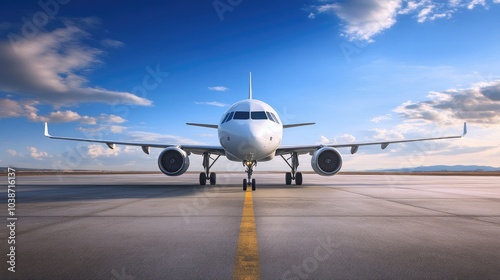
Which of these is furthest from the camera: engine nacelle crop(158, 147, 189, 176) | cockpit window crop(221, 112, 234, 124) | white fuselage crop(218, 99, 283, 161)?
engine nacelle crop(158, 147, 189, 176)

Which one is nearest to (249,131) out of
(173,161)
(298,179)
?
(173,161)

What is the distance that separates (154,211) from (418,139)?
16.0 meters

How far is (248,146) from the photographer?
12.4 m

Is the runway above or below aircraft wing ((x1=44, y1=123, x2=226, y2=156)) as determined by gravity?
below

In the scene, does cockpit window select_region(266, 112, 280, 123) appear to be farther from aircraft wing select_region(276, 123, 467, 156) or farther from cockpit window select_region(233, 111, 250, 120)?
aircraft wing select_region(276, 123, 467, 156)

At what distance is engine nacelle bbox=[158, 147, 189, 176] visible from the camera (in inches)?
560

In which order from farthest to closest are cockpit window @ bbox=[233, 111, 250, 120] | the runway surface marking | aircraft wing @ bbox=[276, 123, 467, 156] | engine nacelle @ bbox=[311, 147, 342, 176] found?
1. aircraft wing @ bbox=[276, 123, 467, 156]
2. engine nacelle @ bbox=[311, 147, 342, 176]
3. cockpit window @ bbox=[233, 111, 250, 120]
4. the runway surface marking

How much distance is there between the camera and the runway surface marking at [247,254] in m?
2.91

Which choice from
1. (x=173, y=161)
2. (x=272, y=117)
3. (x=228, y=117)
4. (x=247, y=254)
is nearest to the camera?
(x=247, y=254)

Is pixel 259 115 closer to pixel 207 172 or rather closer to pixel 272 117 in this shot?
pixel 272 117

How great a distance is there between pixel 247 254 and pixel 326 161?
12.0 m

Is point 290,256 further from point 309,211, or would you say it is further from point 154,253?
point 309,211

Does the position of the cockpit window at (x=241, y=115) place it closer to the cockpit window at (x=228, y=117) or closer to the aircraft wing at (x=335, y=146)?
the cockpit window at (x=228, y=117)

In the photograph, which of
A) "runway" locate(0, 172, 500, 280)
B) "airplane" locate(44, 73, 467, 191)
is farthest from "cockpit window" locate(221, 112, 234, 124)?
"runway" locate(0, 172, 500, 280)
